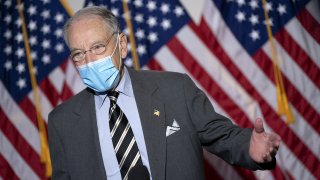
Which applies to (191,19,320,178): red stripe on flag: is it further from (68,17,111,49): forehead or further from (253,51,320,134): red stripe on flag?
(68,17,111,49): forehead

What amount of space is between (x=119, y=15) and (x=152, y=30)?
321 mm

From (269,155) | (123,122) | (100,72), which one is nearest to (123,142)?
(123,122)

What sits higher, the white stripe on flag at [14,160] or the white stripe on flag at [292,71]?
the white stripe on flag at [14,160]

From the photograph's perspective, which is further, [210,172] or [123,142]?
[210,172]

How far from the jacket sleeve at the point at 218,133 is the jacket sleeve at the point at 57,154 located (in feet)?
1.95

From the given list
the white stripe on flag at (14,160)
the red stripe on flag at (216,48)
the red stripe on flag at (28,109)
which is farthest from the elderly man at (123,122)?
the white stripe on flag at (14,160)

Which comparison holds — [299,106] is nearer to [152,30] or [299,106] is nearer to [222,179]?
[222,179]

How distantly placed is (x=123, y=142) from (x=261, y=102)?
2016 mm

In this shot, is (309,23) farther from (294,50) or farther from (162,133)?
(162,133)

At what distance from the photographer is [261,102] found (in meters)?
3.24

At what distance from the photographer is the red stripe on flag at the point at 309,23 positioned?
3.28 metres

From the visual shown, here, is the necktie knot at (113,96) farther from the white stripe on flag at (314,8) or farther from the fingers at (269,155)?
the white stripe on flag at (314,8)

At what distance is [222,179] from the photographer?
10.8 ft

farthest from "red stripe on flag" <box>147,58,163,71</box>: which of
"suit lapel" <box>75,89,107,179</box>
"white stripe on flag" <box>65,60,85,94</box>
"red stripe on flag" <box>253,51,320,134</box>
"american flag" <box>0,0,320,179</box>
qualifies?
"suit lapel" <box>75,89,107,179</box>
